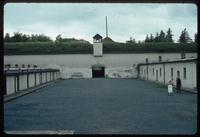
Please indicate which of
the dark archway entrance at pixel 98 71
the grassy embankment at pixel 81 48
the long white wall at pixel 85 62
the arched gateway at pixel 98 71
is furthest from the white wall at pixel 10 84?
the dark archway entrance at pixel 98 71

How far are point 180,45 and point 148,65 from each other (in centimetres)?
1698

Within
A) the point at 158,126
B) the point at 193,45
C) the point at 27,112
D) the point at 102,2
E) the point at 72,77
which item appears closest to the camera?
the point at 102,2

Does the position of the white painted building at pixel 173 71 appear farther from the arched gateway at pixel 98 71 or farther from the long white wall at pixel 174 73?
the arched gateway at pixel 98 71

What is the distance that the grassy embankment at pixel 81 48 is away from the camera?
5983cm

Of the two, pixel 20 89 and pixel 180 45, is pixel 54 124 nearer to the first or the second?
pixel 20 89

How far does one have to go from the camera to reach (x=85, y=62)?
2341 inches

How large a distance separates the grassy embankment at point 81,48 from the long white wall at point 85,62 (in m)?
1.01

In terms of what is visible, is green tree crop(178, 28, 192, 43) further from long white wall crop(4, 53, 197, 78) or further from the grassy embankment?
long white wall crop(4, 53, 197, 78)

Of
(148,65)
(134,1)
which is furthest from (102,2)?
(148,65)

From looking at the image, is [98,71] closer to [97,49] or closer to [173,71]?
[97,49]

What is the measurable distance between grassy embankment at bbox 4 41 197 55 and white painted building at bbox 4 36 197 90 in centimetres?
97

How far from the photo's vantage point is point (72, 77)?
196ft

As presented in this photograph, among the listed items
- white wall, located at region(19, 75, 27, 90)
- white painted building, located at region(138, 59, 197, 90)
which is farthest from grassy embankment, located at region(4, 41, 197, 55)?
white wall, located at region(19, 75, 27, 90)

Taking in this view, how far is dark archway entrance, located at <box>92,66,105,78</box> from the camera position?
59903 mm
